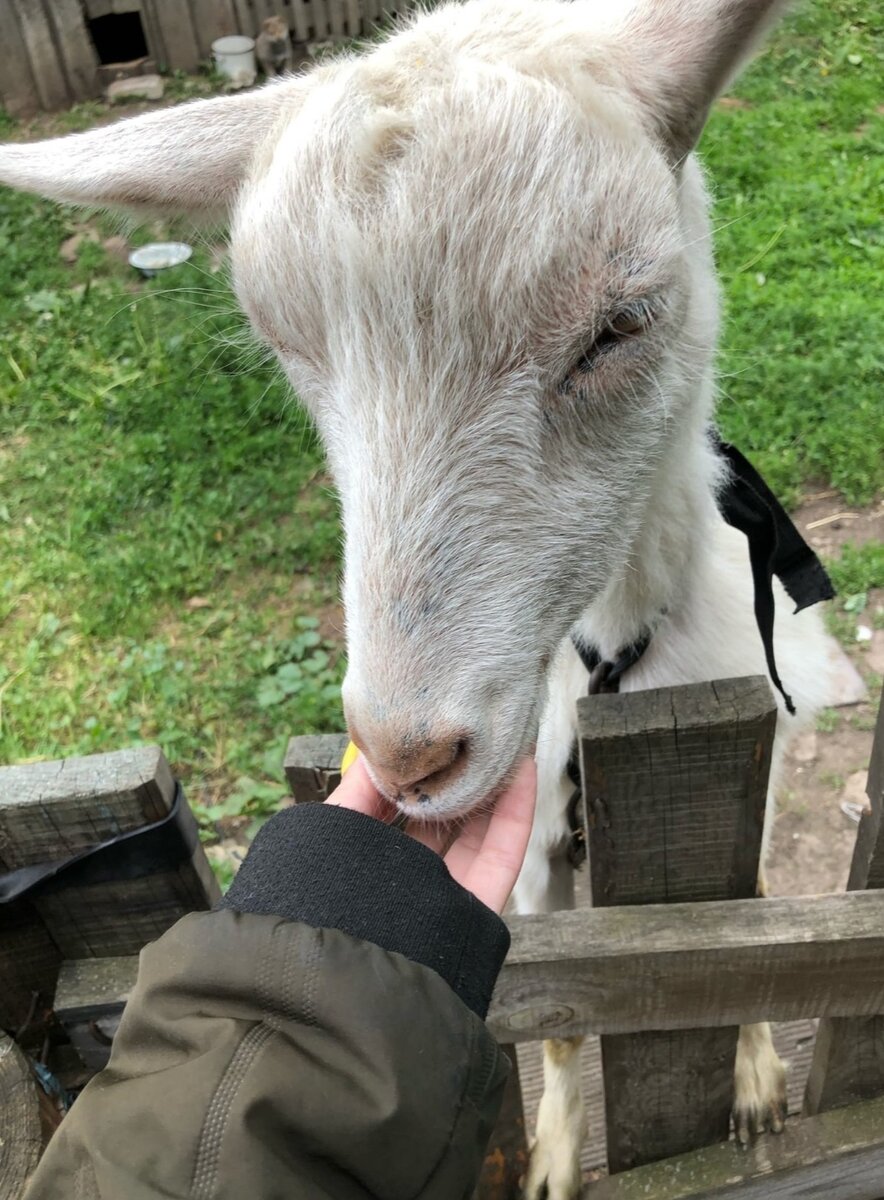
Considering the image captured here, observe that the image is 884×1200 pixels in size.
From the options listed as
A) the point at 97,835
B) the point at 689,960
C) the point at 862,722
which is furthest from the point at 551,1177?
the point at 862,722

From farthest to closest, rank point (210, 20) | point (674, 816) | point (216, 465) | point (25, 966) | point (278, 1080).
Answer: point (210, 20) < point (216, 465) < point (25, 966) < point (674, 816) < point (278, 1080)

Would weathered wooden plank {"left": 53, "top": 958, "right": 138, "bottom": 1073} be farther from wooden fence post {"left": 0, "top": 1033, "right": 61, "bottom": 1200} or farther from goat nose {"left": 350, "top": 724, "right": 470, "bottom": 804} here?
goat nose {"left": 350, "top": 724, "right": 470, "bottom": 804}

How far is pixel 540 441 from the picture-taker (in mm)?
1584

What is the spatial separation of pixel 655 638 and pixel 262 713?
223 centimetres

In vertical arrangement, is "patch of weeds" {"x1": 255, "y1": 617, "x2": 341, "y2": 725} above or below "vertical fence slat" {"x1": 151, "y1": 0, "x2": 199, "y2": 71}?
below

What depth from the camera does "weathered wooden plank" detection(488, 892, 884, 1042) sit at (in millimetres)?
1771

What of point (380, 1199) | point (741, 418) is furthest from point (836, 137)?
point (380, 1199)

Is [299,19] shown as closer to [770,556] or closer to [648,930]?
[770,556]

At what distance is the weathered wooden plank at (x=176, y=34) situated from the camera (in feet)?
29.8

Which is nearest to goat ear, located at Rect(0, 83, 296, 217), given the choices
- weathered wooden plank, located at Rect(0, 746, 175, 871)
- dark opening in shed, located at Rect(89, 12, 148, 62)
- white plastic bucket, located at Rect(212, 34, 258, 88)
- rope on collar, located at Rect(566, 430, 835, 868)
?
weathered wooden plank, located at Rect(0, 746, 175, 871)

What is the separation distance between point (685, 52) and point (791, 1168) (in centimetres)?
214

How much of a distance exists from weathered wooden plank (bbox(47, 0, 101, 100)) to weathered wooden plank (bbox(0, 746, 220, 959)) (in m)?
9.27

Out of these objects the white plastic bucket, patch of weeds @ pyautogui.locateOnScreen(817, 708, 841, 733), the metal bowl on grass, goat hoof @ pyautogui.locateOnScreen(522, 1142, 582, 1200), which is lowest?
patch of weeds @ pyautogui.locateOnScreen(817, 708, 841, 733)

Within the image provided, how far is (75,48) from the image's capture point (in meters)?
9.05
